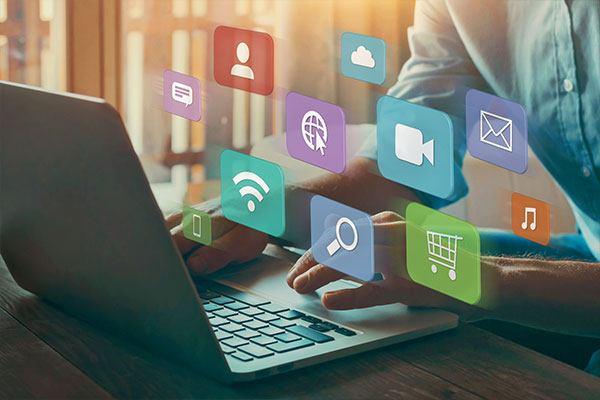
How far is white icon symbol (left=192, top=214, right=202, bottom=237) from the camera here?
76 cm

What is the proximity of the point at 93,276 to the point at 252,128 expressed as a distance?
2.09m

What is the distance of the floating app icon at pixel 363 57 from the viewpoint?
2.59 feet

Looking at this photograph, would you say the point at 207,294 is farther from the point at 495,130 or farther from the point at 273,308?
the point at 495,130

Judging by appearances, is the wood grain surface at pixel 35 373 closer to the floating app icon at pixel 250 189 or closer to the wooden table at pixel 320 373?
the wooden table at pixel 320 373

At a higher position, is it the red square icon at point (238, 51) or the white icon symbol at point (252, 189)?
the red square icon at point (238, 51)

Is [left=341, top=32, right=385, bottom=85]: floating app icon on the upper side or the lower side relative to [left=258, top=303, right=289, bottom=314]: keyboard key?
upper

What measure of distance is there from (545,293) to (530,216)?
6cm

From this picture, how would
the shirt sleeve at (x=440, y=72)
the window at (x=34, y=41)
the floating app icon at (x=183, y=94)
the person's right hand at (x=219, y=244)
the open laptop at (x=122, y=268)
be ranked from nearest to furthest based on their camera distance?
the open laptop at (x=122, y=268) < the person's right hand at (x=219, y=244) < the floating app icon at (x=183, y=94) < the shirt sleeve at (x=440, y=72) < the window at (x=34, y=41)

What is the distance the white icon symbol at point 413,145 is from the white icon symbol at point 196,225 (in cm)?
18

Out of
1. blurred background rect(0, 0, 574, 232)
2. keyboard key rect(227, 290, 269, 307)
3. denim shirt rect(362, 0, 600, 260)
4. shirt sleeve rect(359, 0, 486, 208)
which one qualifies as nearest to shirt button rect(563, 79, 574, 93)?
denim shirt rect(362, 0, 600, 260)

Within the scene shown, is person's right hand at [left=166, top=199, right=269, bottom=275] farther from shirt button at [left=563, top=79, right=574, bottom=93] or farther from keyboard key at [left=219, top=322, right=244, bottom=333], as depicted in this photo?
shirt button at [left=563, top=79, right=574, bottom=93]

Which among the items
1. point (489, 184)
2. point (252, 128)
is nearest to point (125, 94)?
point (252, 128)

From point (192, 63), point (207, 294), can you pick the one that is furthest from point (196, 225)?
point (192, 63)

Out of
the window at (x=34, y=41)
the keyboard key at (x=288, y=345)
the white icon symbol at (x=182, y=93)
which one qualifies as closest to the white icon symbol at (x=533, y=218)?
the keyboard key at (x=288, y=345)
